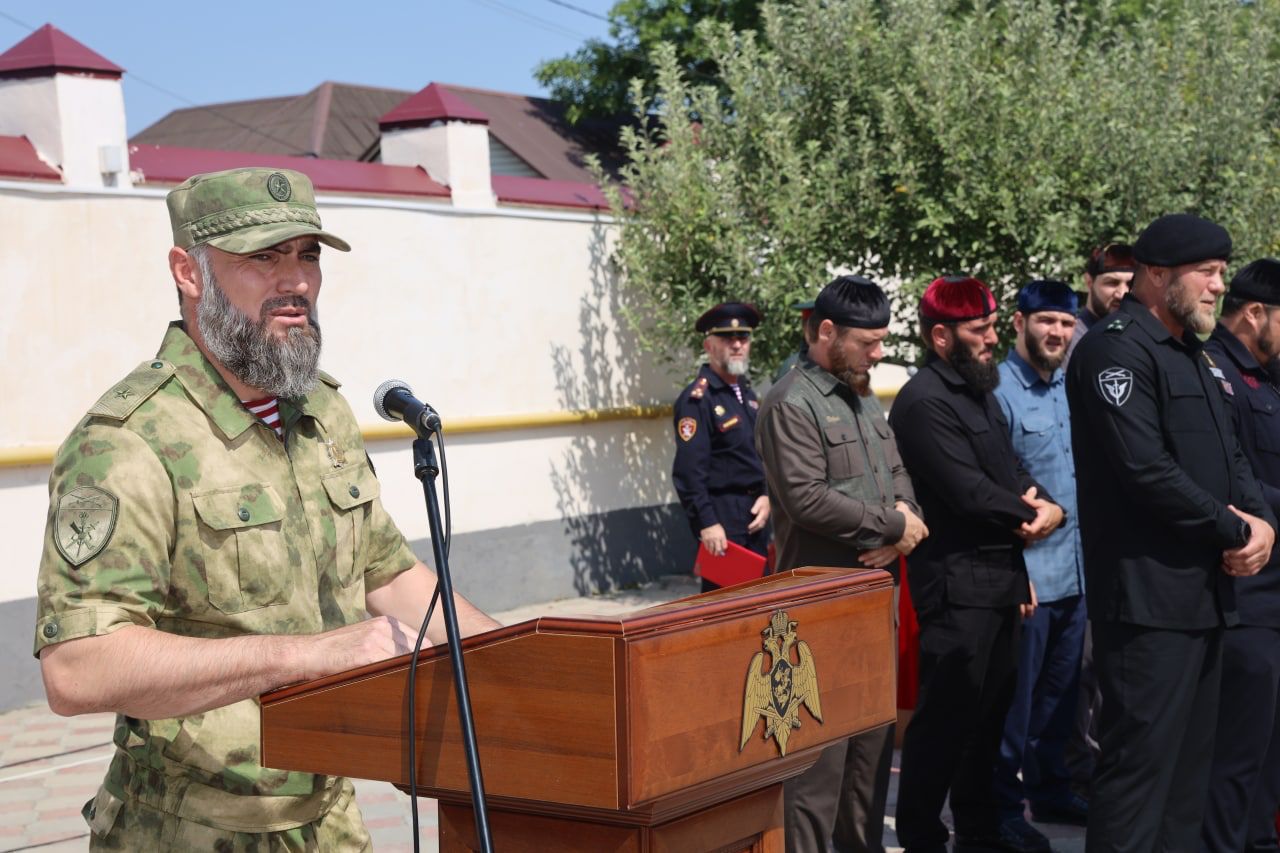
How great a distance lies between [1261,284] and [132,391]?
439 centimetres

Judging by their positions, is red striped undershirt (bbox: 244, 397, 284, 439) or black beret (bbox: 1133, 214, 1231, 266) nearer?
red striped undershirt (bbox: 244, 397, 284, 439)

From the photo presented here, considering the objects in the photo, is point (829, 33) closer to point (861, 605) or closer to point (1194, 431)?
point (1194, 431)

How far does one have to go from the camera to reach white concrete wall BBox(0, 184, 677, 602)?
7547 mm

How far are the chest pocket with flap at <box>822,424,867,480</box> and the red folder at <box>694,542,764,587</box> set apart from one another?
1.41 meters

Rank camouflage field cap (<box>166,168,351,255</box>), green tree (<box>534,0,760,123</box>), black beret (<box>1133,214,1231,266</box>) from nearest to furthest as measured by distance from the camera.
Result: camouflage field cap (<box>166,168,351,255</box>) < black beret (<box>1133,214,1231,266</box>) < green tree (<box>534,0,760,123</box>)

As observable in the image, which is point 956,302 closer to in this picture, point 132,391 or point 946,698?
point 946,698

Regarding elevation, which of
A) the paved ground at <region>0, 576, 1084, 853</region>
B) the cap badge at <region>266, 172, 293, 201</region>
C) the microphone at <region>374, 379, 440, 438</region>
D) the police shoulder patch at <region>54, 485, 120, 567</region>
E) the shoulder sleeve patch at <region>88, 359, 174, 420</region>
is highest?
the cap badge at <region>266, 172, 293, 201</region>

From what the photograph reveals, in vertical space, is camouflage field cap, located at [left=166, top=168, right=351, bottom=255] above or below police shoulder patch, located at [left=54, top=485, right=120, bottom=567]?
above

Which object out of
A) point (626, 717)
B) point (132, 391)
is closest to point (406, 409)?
point (132, 391)

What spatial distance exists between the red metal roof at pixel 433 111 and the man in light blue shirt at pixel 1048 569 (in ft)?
18.6

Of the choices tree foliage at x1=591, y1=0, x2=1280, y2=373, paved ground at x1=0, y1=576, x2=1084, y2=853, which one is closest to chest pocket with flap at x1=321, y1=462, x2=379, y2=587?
paved ground at x1=0, y1=576, x2=1084, y2=853

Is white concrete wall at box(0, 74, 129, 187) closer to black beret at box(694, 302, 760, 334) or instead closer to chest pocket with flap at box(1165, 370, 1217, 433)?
black beret at box(694, 302, 760, 334)

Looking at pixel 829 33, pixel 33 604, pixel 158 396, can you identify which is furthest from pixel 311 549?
pixel 829 33

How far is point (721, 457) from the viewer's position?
802cm
